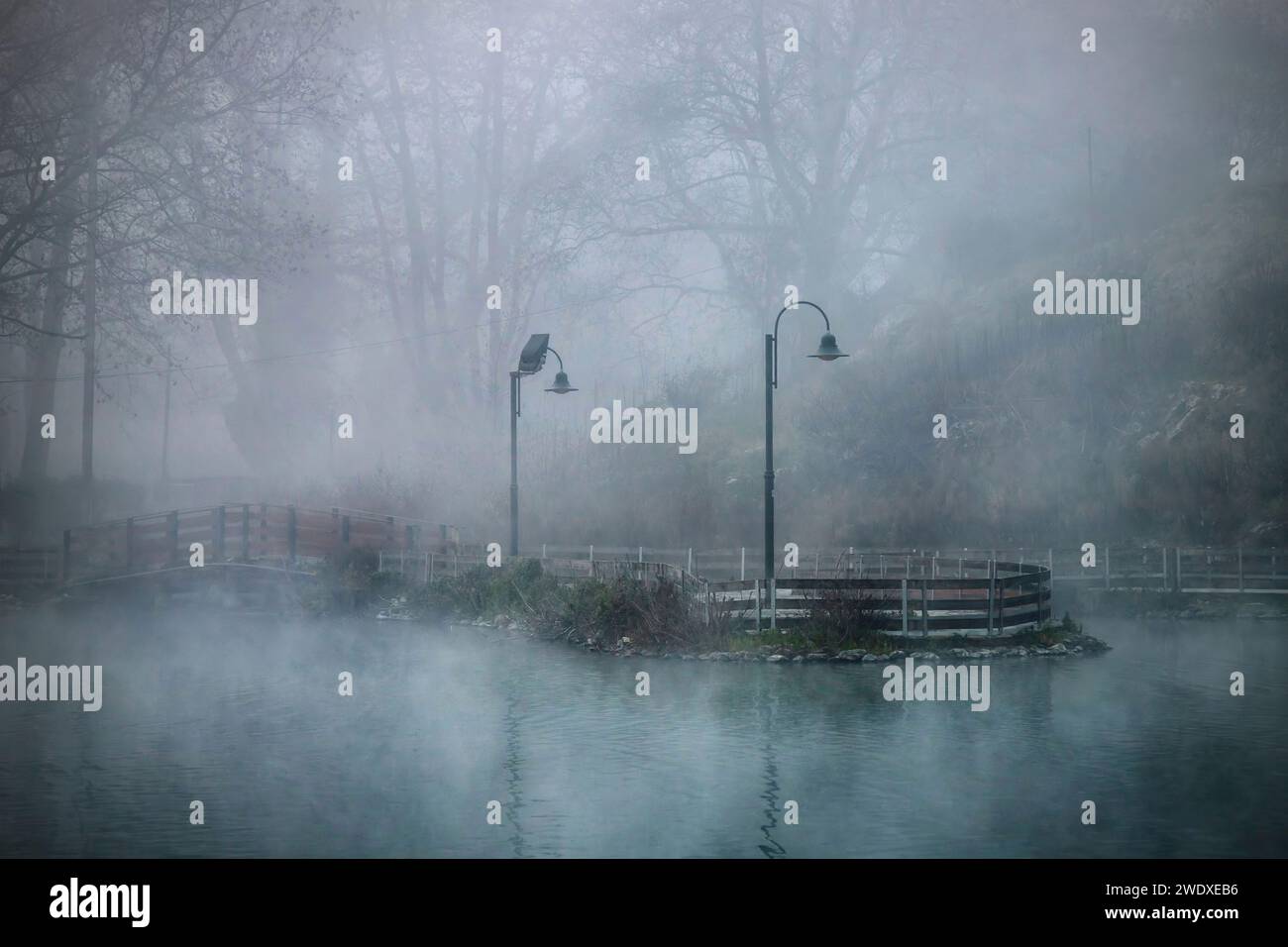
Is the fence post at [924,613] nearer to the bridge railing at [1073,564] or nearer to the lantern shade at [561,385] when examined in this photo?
the bridge railing at [1073,564]

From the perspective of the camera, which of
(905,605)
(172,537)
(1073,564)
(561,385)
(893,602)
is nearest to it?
(905,605)

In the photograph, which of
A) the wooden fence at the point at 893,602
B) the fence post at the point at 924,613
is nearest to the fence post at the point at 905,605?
the wooden fence at the point at 893,602

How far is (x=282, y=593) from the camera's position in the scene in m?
38.0

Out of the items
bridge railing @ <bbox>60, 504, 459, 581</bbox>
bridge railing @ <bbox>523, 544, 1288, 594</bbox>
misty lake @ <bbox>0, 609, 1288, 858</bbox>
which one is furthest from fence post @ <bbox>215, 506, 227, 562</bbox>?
misty lake @ <bbox>0, 609, 1288, 858</bbox>

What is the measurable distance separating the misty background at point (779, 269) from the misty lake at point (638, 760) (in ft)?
58.5

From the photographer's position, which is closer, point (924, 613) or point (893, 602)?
point (924, 613)

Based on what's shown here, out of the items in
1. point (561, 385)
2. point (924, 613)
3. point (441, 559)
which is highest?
point (561, 385)

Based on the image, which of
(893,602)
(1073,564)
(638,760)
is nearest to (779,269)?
(1073,564)

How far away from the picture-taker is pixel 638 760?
1576cm

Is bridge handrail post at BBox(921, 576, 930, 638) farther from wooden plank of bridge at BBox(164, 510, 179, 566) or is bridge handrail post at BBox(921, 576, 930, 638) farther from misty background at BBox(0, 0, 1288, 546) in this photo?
wooden plank of bridge at BBox(164, 510, 179, 566)

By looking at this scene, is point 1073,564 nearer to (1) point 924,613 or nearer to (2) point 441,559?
(1) point 924,613

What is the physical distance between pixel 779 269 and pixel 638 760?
37.7 metres

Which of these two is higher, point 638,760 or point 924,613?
point 924,613

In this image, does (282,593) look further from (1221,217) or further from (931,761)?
(1221,217)
